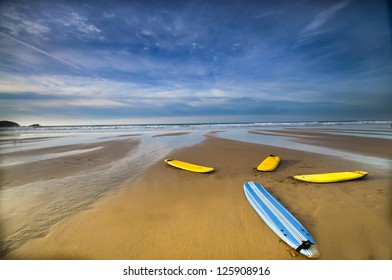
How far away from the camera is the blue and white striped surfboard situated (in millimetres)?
1856

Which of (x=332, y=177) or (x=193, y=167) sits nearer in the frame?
(x=332, y=177)

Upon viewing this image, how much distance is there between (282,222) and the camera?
2.28m

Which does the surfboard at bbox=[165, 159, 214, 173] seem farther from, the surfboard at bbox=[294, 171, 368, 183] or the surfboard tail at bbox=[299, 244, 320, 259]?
the surfboard tail at bbox=[299, 244, 320, 259]

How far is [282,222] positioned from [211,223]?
3.24 feet

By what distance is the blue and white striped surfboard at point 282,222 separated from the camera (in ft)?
6.09

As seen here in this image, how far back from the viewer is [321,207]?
2750mm

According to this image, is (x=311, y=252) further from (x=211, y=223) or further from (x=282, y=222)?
(x=211, y=223)

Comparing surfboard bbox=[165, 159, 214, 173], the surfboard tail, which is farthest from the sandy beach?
surfboard bbox=[165, 159, 214, 173]

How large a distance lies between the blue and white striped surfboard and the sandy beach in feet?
0.29

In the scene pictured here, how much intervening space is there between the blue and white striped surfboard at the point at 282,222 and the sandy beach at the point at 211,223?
0.09 m

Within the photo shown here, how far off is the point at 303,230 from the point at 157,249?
185 cm

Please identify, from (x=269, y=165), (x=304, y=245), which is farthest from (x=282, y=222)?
(x=269, y=165)
